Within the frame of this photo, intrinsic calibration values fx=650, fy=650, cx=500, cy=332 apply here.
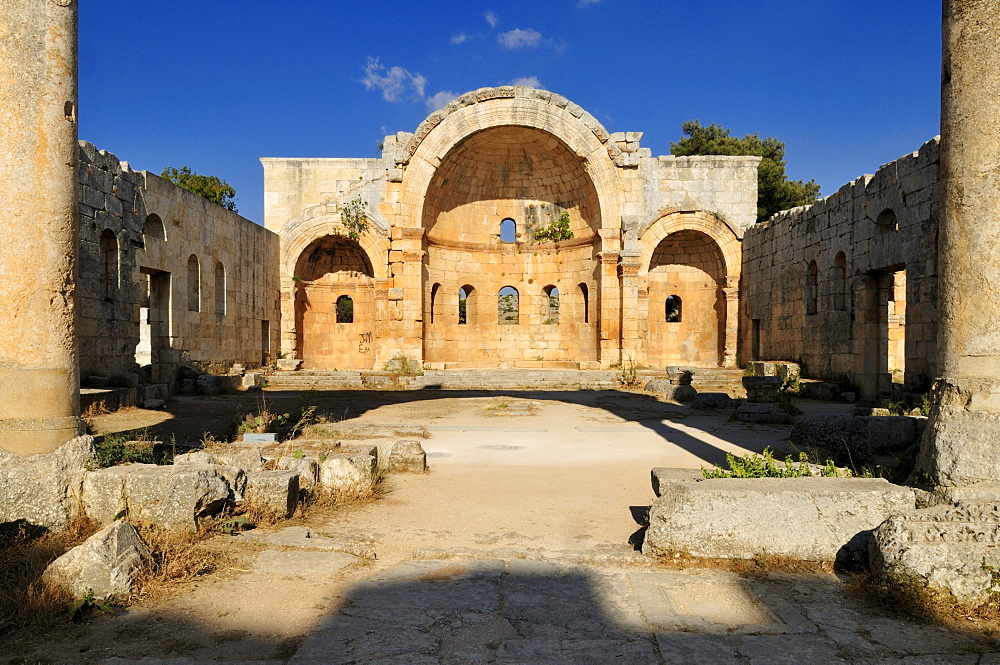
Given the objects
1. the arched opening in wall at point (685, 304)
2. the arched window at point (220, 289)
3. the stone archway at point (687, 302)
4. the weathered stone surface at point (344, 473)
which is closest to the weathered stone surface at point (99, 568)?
the weathered stone surface at point (344, 473)

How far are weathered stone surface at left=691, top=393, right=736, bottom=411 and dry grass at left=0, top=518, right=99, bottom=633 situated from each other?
34.1 ft

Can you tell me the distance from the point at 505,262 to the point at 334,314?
19.7ft

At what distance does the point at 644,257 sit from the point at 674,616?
17402mm

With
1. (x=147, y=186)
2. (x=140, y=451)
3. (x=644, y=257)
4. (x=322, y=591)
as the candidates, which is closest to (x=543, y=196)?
(x=644, y=257)

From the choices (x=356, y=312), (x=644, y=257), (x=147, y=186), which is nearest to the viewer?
(x=147, y=186)

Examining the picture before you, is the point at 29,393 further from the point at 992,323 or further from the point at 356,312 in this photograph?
the point at 356,312

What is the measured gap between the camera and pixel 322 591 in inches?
145

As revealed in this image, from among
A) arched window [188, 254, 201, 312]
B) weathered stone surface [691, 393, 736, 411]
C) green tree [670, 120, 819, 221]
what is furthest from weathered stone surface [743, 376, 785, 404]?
green tree [670, 120, 819, 221]

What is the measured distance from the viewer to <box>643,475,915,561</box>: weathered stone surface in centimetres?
405

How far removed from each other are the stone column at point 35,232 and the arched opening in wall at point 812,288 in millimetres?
15188

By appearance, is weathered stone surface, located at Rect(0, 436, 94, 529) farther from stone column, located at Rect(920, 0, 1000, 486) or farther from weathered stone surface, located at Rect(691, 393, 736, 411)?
weathered stone surface, located at Rect(691, 393, 736, 411)

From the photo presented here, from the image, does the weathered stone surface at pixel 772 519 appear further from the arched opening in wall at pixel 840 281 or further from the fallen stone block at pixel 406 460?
the arched opening in wall at pixel 840 281

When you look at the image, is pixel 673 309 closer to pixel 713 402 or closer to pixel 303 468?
pixel 713 402

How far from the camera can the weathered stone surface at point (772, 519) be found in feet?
13.3
